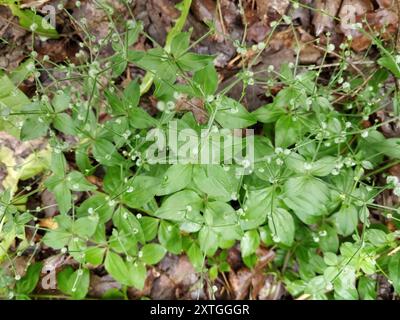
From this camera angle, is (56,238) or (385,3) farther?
(385,3)

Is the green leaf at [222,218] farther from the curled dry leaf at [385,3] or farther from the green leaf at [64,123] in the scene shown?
the curled dry leaf at [385,3]

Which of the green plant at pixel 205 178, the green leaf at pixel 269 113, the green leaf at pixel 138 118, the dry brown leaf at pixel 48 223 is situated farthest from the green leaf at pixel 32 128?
the green leaf at pixel 269 113

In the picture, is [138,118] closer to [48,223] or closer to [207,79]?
[207,79]

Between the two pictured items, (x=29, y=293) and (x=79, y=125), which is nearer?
(x=79, y=125)

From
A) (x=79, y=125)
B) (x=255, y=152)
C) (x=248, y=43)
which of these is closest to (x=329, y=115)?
(x=255, y=152)

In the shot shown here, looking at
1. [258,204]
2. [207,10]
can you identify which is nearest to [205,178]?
[258,204]

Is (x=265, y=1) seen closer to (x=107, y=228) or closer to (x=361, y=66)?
(x=361, y=66)

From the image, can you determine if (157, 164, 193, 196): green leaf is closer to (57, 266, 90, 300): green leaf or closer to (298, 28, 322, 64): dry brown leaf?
(57, 266, 90, 300): green leaf
